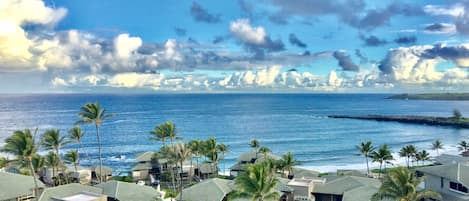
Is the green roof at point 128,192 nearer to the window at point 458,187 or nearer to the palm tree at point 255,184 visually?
the palm tree at point 255,184

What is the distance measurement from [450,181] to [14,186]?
3832 centimetres

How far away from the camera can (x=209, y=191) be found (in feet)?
114

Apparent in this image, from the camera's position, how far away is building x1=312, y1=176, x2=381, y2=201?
110 feet

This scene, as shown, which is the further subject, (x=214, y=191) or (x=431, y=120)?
(x=431, y=120)

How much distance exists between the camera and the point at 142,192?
3466 cm

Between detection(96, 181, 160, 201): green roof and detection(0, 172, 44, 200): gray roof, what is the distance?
783cm

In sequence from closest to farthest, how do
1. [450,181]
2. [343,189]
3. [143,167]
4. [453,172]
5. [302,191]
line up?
[450,181] → [453,172] → [302,191] → [343,189] → [143,167]

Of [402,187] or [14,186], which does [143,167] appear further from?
[402,187]

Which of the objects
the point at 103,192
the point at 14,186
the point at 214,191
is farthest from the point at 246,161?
the point at 14,186

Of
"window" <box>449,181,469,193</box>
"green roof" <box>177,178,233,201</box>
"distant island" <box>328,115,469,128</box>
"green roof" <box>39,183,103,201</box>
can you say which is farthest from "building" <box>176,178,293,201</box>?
"distant island" <box>328,115,469,128</box>

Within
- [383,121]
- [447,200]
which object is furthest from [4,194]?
[383,121]

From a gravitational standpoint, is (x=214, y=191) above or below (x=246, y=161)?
above

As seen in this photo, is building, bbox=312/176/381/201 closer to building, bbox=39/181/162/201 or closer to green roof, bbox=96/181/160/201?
building, bbox=39/181/162/201

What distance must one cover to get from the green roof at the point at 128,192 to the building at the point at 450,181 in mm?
23672
